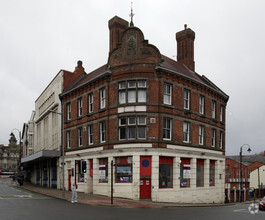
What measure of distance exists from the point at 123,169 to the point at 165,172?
3.73 meters

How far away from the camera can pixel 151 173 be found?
27.5m

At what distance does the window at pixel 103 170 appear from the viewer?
30.6 metres

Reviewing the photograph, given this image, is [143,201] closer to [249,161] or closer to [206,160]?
[206,160]

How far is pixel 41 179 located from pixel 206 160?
86.9ft

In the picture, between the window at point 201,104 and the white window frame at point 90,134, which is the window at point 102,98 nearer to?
the white window frame at point 90,134

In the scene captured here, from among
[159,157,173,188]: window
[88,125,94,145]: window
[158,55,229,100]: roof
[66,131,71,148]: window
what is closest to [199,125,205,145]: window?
[158,55,229,100]: roof

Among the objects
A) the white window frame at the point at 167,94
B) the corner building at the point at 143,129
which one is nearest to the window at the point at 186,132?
the corner building at the point at 143,129

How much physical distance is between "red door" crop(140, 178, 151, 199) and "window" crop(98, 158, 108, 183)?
445 centimetres

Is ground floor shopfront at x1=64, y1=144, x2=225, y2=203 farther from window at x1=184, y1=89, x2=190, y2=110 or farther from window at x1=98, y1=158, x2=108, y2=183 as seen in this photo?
window at x1=184, y1=89, x2=190, y2=110

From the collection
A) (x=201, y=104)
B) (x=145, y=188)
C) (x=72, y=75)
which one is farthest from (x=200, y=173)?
(x=72, y=75)

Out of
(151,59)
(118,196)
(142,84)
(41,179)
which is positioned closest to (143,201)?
(118,196)

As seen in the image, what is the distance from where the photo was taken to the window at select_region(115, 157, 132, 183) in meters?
28.0

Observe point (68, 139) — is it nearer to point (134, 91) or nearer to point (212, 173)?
point (134, 91)

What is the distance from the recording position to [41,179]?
49344 millimetres
